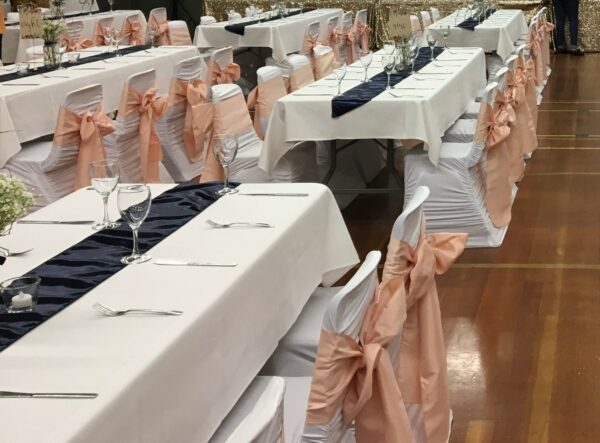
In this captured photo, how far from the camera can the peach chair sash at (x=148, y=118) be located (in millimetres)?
6230

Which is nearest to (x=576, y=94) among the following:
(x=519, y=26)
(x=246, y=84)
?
(x=519, y=26)

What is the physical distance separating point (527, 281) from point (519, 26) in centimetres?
680

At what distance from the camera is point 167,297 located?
8.47ft

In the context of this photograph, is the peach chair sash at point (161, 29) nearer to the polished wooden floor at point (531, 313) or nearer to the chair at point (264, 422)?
the polished wooden floor at point (531, 313)

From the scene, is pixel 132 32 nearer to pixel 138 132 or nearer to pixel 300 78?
pixel 300 78

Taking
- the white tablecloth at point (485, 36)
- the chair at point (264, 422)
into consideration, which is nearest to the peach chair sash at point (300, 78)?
the white tablecloth at point (485, 36)

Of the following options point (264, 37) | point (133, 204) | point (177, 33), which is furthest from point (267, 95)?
point (177, 33)

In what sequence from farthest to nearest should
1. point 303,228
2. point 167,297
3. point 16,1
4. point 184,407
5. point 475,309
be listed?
1. point 16,1
2. point 475,309
3. point 303,228
4. point 167,297
5. point 184,407

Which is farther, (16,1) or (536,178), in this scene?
(16,1)

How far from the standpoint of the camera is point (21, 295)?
250 centimetres

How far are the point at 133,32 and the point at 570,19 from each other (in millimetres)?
5934

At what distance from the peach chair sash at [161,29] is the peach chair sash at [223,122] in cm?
566

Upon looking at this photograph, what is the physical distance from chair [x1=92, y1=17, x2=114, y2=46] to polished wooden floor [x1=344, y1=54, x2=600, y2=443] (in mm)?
4634

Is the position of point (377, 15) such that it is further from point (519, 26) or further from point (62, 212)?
point (62, 212)
